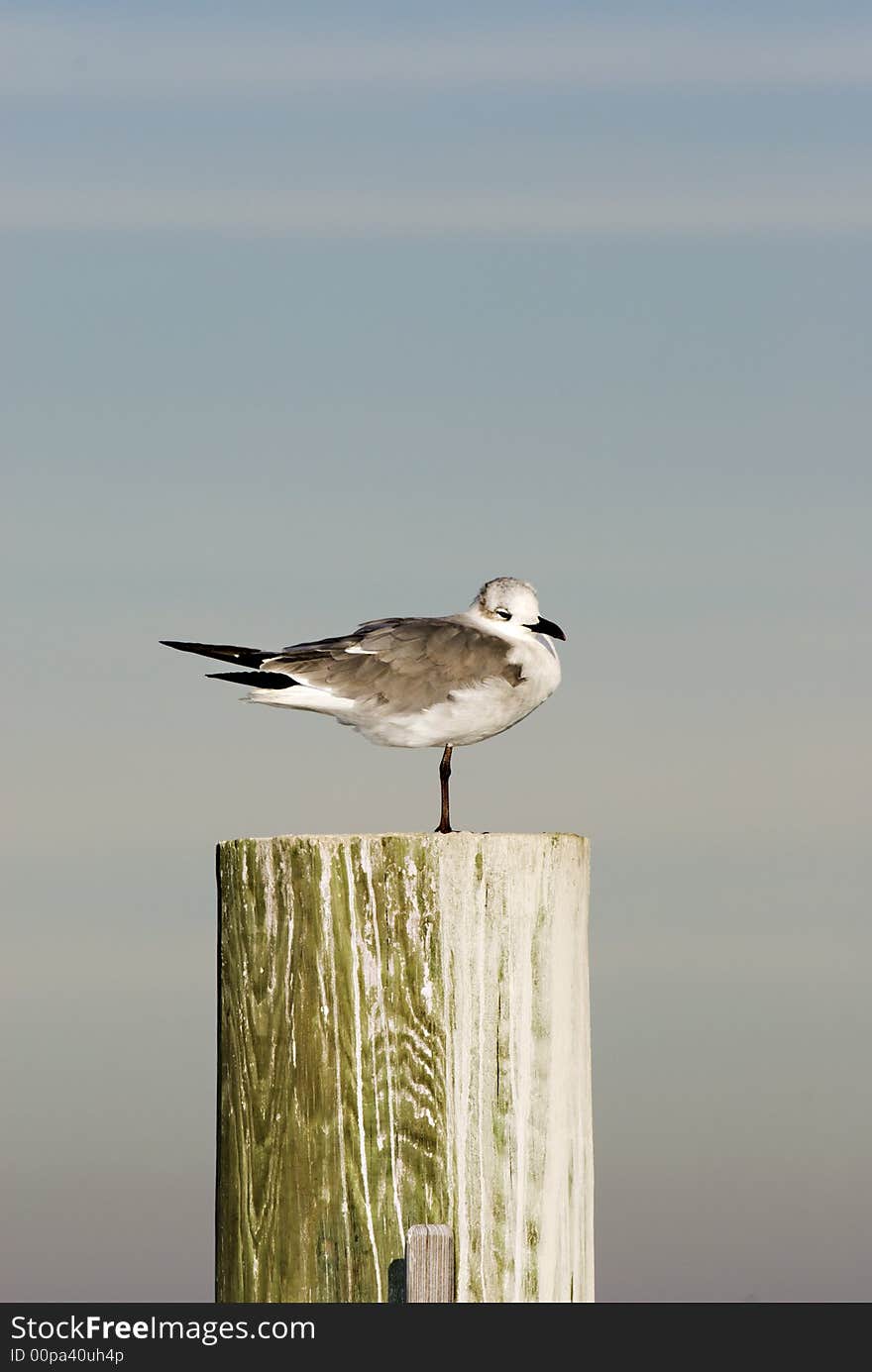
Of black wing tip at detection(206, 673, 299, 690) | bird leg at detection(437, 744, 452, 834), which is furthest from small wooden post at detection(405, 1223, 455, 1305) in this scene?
black wing tip at detection(206, 673, 299, 690)

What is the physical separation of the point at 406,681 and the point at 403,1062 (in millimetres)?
2867

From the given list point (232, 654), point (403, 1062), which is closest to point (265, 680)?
point (232, 654)

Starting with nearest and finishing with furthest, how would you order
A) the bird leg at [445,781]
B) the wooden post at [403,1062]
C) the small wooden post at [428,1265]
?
1. the small wooden post at [428,1265]
2. the wooden post at [403,1062]
3. the bird leg at [445,781]

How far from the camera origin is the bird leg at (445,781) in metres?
8.29

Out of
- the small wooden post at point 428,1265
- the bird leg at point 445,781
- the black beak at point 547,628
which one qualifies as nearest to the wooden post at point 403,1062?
the small wooden post at point 428,1265

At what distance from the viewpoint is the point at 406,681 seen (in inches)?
343

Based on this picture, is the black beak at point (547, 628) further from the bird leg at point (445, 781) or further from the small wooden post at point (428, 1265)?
the small wooden post at point (428, 1265)

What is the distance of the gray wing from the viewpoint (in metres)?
8.69

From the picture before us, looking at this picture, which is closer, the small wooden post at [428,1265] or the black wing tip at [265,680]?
the small wooden post at [428,1265]

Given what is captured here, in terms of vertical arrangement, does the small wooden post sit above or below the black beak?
below

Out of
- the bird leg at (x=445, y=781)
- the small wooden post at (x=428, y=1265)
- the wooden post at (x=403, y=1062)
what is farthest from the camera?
the bird leg at (x=445, y=781)

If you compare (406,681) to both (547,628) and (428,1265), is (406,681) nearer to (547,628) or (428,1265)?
(547,628)

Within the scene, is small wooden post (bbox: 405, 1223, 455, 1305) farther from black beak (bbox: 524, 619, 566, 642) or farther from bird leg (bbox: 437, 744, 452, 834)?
black beak (bbox: 524, 619, 566, 642)
